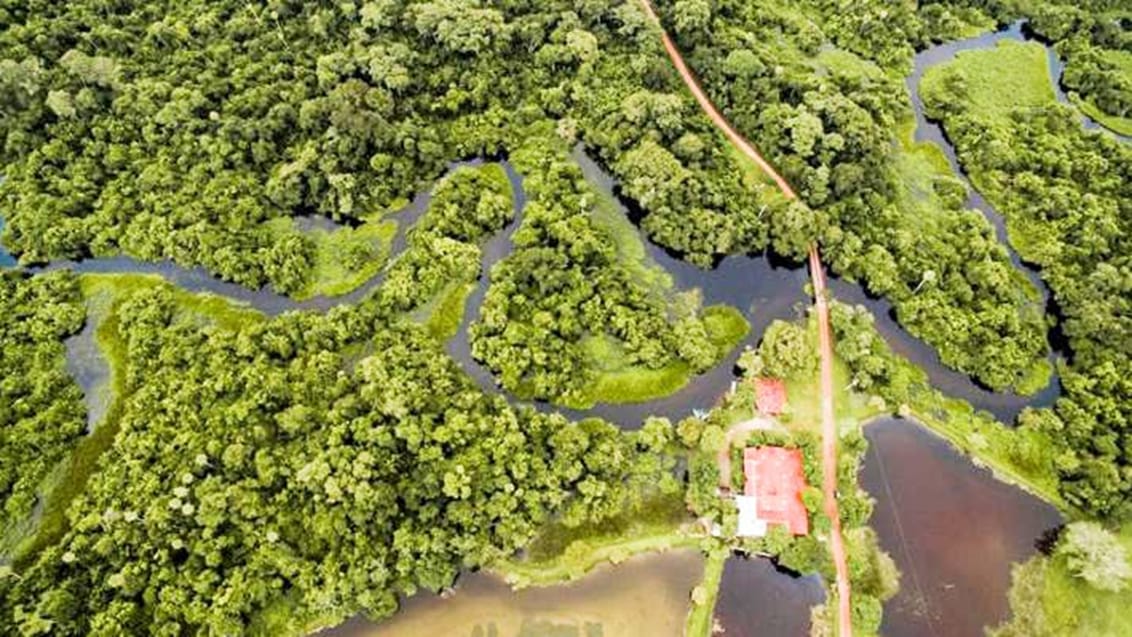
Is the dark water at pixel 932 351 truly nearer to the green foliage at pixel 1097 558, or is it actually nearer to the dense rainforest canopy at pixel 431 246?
the dense rainforest canopy at pixel 431 246

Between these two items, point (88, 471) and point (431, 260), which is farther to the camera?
point (431, 260)

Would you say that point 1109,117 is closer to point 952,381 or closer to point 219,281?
point 952,381

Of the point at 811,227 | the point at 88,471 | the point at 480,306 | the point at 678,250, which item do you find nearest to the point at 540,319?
the point at 480,306

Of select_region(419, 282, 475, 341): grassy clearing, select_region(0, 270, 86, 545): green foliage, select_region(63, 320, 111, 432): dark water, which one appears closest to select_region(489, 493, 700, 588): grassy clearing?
select_region(419, 282, 475, 341): grassy clearing

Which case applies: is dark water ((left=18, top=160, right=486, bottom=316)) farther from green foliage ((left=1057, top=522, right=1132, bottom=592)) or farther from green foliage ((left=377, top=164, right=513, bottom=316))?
green foliage ((left=1057, top=522, right=1132, bottom=592))

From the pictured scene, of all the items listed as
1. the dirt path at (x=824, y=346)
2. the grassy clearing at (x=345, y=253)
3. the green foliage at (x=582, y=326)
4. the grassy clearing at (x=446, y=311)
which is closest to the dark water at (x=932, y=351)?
the dirt path at (x=824, y=346)

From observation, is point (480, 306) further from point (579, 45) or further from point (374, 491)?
point (579, 45)
